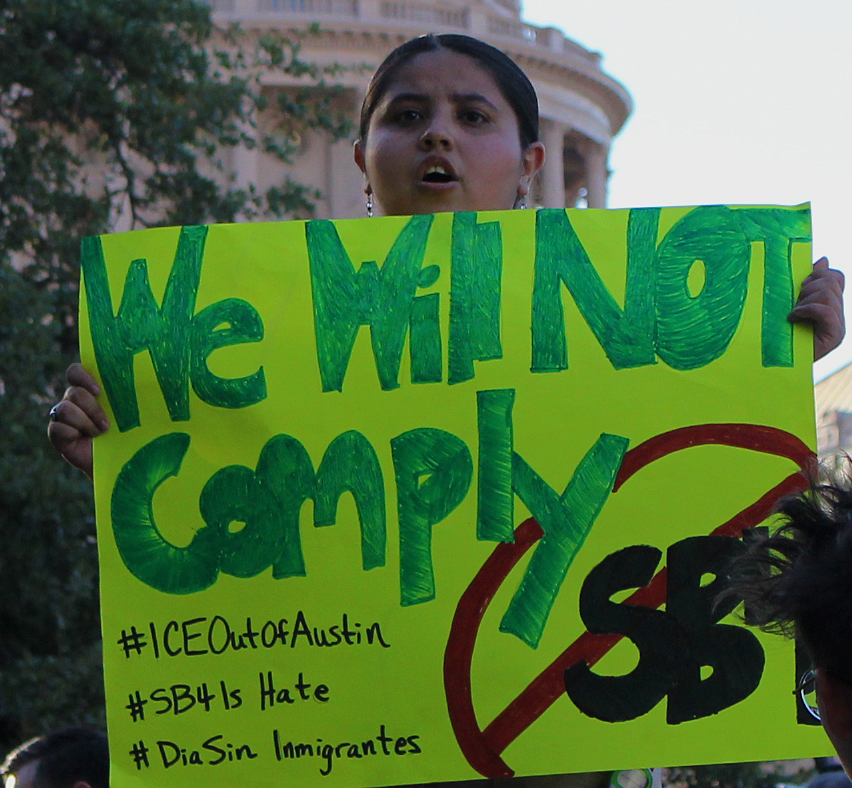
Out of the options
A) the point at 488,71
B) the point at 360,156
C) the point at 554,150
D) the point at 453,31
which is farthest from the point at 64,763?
the point at 554,150

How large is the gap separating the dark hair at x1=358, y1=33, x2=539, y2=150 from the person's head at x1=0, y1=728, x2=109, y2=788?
6.67 feet

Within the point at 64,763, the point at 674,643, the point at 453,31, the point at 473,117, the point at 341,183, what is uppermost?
the point at 453,31

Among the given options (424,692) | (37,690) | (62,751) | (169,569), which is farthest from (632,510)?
(37,690)

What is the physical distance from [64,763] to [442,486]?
6.71 feet

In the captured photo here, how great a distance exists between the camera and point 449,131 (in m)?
2.45

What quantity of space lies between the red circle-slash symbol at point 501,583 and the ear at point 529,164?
621 mm

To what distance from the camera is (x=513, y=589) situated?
214 centimetres

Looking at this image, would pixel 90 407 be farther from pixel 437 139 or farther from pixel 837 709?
pixel 837 709

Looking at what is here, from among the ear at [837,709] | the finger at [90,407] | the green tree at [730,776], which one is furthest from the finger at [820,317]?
the green tree at [730,776]

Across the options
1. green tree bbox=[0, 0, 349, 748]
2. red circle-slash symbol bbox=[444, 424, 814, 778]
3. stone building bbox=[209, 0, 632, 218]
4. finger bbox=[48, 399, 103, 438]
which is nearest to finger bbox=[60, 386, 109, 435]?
finger bbox=[48, 399, 103, 438]

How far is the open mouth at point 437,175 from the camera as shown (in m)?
2.46

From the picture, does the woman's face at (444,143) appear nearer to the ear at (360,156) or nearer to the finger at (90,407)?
the ear at (360,156)

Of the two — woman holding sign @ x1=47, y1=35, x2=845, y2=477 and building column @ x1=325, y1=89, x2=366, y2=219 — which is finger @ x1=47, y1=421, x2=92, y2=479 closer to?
woman holding sign @ x1=47, y1=35, x2=845, y2=477

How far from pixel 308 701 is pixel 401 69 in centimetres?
114
